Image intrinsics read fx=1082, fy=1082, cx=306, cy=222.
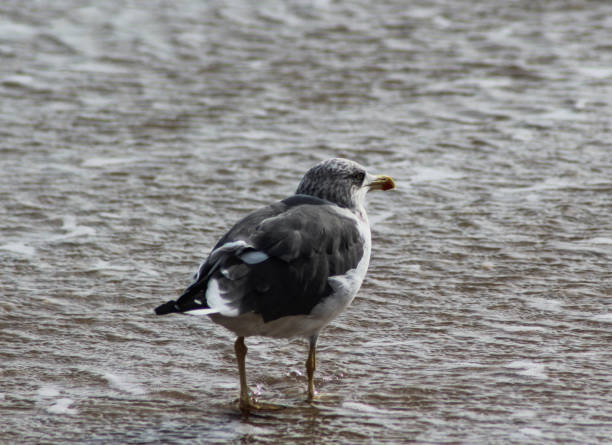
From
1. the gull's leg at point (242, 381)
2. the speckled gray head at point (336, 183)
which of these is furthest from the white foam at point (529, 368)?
the gull's leg at point (242, 381)

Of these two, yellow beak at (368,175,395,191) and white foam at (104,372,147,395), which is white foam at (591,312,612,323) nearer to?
yellow beak at (368,175,395,191)

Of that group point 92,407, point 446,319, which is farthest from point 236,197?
point 92,407

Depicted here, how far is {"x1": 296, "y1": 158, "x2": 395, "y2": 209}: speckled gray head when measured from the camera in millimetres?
6109

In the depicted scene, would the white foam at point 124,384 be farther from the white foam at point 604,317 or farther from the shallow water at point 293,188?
the white foam at point 604,317

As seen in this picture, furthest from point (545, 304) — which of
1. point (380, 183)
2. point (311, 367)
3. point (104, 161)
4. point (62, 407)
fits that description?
point (104, 161)

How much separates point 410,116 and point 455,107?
625mm

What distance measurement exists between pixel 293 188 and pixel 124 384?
376 centimetres

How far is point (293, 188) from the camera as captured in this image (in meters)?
9.20

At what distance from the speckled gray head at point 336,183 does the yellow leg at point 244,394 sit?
1.05 m

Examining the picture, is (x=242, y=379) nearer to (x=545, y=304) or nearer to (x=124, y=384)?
(x=124, y=384)

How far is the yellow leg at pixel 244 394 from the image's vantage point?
5.40m

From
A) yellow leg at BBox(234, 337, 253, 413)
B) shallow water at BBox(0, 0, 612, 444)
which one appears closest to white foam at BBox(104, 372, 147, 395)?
shallow water at BBox(0, 0, 612, 444)

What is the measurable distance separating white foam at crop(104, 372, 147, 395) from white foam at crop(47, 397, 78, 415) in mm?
292

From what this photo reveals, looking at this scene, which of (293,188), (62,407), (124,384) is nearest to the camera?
(62,407)
